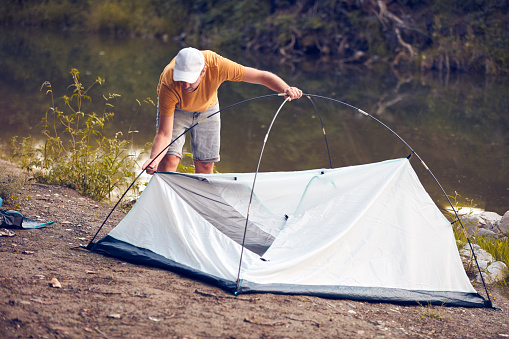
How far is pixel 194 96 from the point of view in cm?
341

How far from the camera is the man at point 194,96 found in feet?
10.3

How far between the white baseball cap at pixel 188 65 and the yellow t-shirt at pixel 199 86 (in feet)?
0.52

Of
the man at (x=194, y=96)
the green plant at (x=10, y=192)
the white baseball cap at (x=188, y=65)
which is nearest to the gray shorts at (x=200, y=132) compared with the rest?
the man at (x=194, y=96)

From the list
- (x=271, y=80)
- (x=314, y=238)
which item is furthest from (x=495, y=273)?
(x=271, y=80)

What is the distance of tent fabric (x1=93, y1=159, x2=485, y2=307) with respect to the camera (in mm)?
2982

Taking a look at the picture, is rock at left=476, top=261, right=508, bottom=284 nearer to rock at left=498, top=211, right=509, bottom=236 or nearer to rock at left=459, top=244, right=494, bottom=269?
rock at left=459, top=244, right=494, bottom=269

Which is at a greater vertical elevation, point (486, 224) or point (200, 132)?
point (200, 132)

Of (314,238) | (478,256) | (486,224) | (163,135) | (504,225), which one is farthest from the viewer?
(486,224)

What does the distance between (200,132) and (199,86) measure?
406mm

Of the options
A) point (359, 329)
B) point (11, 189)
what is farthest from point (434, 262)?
point (11, 189)

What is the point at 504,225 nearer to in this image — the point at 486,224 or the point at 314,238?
the point at 486,224

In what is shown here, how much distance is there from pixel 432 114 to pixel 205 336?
7.67 metres

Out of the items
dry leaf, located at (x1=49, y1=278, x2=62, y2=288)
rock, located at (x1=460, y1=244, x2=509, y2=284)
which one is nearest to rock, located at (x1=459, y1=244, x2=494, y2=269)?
rock, located at (x1=460, y1=244, x2=509, y2=284)

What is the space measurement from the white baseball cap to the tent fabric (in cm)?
57
